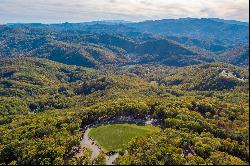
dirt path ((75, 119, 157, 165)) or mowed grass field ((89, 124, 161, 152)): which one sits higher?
mowed grass field ((89, 124, 161, 152))

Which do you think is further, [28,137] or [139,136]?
[28,137]

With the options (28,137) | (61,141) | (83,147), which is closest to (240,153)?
(83,147)

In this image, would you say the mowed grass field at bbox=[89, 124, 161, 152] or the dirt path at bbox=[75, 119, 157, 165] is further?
the mowed grass field at bbox=[89, 124, 161, 152]

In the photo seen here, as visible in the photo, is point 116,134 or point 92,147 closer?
point 92,147

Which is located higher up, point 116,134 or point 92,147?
point 116,134

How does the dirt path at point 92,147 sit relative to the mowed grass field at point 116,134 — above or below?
below

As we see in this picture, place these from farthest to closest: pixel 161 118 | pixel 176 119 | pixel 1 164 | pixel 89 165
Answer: pixel 161 118
pixel 176 119
pixel 1 164
pixel 89 165

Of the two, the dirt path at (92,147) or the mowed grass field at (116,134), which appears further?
the mowed grass field at (116,134)

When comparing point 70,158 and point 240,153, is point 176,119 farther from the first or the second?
point 70,158
